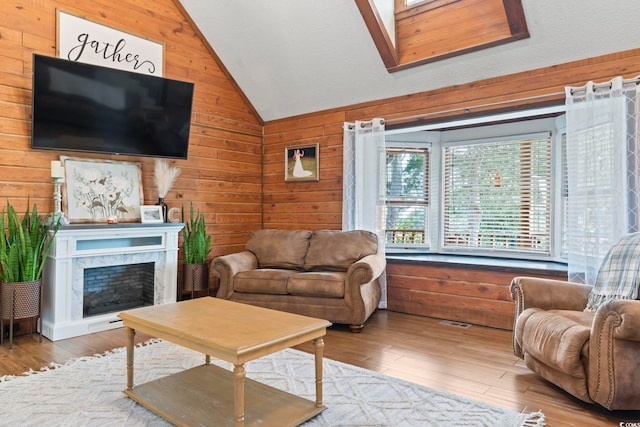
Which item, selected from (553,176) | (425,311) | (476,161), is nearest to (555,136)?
(553,176)

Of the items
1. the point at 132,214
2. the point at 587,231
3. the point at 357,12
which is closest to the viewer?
the point at 587,231

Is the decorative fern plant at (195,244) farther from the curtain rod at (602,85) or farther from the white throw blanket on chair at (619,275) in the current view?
the curtain rod at (602,85)

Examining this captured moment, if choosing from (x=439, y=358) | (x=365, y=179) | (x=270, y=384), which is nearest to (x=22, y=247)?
(x=270, y=384)

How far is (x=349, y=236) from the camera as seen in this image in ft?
13.5

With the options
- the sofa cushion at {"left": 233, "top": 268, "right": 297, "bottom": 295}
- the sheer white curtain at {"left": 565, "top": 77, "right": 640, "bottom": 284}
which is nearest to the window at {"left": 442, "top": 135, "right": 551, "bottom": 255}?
the sheer white curtain at {"left": 565, "top": 77, "right": 640, "bottom": 284}

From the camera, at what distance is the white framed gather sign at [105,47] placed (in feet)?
11.7

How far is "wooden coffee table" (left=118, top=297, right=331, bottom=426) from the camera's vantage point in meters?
1.75

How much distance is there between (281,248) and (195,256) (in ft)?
3.01

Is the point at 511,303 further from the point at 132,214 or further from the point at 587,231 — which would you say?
the point at 132,214

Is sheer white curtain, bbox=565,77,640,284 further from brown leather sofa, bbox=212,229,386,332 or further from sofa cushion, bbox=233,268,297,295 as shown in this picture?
sofa cushion, bbox=233,268,297,295

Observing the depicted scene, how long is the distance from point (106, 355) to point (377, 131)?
3093 mm

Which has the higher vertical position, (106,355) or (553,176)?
(553,176)

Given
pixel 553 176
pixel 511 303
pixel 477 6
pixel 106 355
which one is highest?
pixel 477 6

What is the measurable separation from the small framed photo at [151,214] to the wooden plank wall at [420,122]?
62.4 inches
